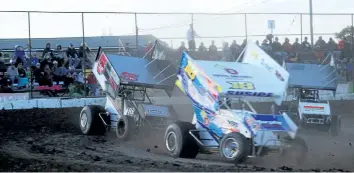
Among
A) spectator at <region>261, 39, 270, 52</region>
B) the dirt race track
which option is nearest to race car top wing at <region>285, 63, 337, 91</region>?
the dirt race track

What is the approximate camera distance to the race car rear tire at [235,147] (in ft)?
33.4

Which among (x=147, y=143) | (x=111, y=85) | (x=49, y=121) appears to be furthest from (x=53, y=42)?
(x=147, y=143)

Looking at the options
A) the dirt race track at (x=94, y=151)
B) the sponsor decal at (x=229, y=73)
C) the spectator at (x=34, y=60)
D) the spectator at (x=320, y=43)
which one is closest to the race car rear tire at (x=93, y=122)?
the dirt race track at (x=94, y=151)

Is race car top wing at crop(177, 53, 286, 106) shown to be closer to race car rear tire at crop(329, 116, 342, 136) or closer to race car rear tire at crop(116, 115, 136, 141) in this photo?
race car rear tire at crop(116, 115, 136, 141)

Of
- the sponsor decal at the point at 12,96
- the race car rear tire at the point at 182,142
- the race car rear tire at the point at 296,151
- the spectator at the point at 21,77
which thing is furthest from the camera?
the spectator at the point at 21,77

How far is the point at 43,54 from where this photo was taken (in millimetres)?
19406

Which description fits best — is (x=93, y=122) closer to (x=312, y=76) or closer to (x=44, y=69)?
(x=44, y=69)

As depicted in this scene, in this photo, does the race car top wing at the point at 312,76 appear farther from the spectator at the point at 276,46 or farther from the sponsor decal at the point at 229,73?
the spectator at the point at 276,46

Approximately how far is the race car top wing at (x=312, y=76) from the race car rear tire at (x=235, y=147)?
5753 millimetres

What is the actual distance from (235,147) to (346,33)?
15278mm

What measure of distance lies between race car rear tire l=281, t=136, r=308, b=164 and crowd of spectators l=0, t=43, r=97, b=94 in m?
10.3

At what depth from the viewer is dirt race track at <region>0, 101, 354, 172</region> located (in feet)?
30.8

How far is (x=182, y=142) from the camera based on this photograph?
11.1 m

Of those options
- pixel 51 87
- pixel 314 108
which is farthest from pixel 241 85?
pixel 51 87
